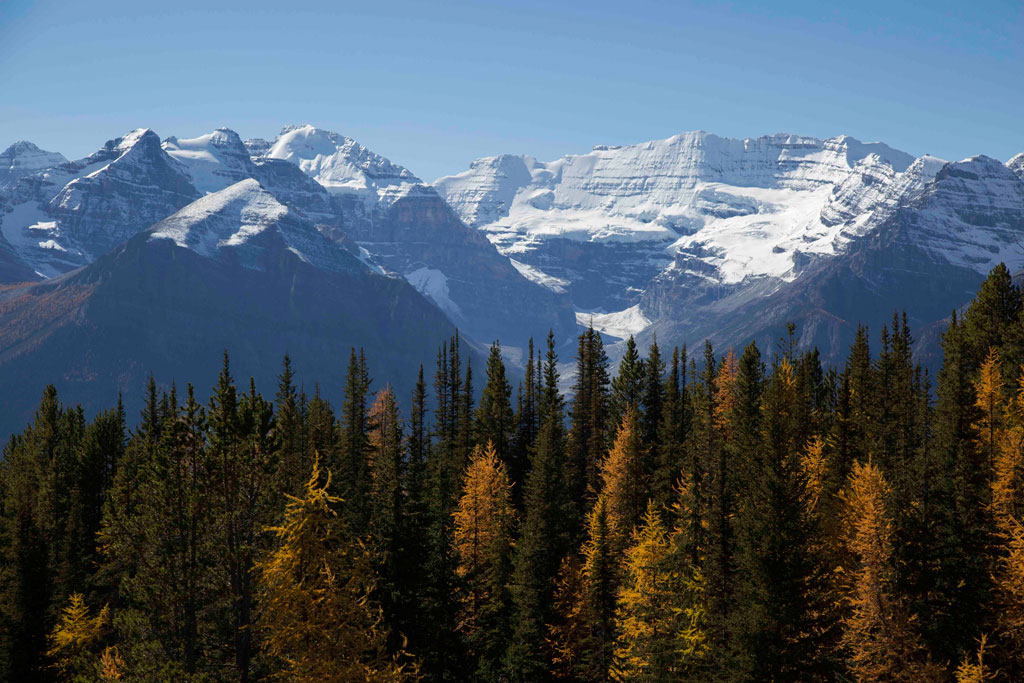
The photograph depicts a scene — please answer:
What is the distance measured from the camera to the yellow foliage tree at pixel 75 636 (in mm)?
76000

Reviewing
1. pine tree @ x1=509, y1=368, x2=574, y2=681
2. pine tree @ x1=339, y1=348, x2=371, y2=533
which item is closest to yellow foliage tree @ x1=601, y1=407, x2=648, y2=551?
pine tree @ x1=509, y1=368, x2=574, y2=681

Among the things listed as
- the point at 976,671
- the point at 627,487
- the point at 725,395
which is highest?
the point at 725,395

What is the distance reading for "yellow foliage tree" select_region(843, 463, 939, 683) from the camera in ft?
184

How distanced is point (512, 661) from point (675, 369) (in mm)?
62162

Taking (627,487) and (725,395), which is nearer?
(627,487)

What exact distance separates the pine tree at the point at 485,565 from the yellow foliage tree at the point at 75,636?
28.3 metres

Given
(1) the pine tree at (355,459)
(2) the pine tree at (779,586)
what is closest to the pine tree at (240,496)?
(1) the pine tree at (355,459)

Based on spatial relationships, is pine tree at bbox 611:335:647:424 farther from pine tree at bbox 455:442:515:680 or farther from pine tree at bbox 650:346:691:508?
pine tree at bbox 455:442:515:680

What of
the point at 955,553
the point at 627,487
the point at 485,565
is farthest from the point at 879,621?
the point at 485,565

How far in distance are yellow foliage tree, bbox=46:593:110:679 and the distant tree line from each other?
297mm

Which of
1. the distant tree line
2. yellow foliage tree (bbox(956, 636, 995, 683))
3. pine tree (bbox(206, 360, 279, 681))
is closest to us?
pine tree (bbox(206, 360, 279, 681))

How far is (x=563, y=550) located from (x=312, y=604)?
1422 inches

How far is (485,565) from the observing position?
8075cm

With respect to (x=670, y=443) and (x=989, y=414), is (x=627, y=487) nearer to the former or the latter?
(x=670, y=443)
